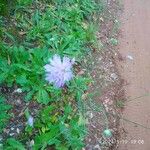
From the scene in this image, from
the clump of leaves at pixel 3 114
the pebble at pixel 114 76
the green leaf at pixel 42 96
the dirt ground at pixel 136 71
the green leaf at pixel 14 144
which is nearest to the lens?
the green leaf at pixel 14 144

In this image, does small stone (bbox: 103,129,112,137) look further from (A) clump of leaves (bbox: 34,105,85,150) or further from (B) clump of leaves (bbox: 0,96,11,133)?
(B) clump of leaves (bbox: 0,96,11,133)

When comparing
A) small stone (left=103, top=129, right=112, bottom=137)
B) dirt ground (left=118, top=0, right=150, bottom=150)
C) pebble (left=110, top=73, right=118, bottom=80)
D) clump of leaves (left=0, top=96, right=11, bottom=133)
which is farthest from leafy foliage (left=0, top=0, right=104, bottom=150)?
dirt ground (left=118, top=0, right=150, bottom=150)

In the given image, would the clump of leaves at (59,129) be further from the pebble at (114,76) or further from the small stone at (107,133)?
the pebble at (114,76)

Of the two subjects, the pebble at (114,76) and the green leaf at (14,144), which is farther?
the pebble at (114,76)

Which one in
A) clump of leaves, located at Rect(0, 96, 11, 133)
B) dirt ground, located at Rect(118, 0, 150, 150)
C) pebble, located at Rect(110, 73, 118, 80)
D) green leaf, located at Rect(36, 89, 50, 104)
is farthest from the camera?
pebble, located at Rect(110, 73, 118, 80)

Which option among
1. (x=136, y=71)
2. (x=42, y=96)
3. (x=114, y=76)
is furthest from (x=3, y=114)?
(x=136, y=71)

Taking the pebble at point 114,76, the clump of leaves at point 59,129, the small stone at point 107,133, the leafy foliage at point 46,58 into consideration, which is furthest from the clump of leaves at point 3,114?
the pebble at point 114,76

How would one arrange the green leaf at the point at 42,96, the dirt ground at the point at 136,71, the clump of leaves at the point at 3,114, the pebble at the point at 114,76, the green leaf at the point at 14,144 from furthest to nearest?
the pebble at the point at 114,76 < the dirt ground at the point at 136,71 < the green leaf at the point at 42,96 < the clump of leaves at the point at 3,114 < the green leaf at the point at 14,144

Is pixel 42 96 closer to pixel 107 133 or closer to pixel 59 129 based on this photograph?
pixel 59 129

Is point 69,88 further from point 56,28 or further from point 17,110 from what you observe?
point 56,28
